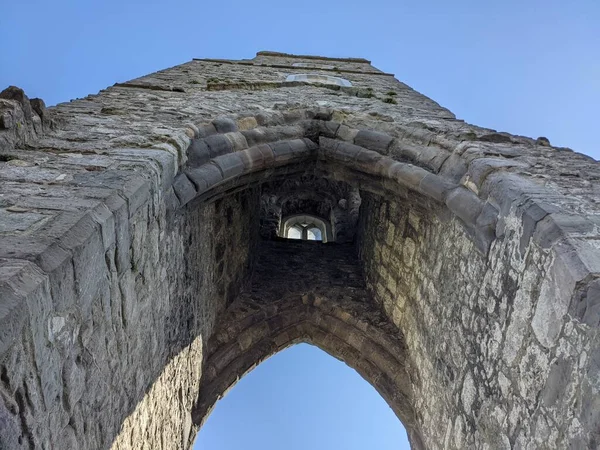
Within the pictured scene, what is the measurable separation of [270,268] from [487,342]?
11.4ft

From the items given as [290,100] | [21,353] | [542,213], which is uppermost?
[290,100]

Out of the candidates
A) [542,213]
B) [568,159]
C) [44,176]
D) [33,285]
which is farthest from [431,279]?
[33,285]

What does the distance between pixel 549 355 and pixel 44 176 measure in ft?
7.98

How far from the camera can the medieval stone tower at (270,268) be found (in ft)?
6.35

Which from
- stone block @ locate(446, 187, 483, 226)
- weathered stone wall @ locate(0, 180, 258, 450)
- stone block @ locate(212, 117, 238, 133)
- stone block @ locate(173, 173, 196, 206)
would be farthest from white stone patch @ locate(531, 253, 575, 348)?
stone block @ locate(212, 117, 238, 133)

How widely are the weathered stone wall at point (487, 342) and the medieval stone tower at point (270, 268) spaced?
0.05ft

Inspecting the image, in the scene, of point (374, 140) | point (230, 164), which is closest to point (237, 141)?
point (230, 164)

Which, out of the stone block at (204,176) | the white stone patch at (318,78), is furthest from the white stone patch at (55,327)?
the white stone patch at (318,78)

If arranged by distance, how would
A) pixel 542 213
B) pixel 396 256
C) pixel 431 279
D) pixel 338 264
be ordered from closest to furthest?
1. pixel 542 213
2. pixel 431 279
3. pixel 396 256
4. pixel 338 264

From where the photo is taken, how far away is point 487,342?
2.93m

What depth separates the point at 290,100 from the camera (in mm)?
5070

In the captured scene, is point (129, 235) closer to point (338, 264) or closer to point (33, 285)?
point (33, 285)

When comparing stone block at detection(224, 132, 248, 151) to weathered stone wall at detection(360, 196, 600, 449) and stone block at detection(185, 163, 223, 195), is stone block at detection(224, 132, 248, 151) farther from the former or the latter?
weathered stone wall at detection(360, 196, 600, 449)

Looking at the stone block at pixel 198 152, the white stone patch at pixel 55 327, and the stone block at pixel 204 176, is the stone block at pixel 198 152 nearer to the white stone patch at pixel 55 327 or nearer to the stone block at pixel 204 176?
the stone block at pixel 204 176
